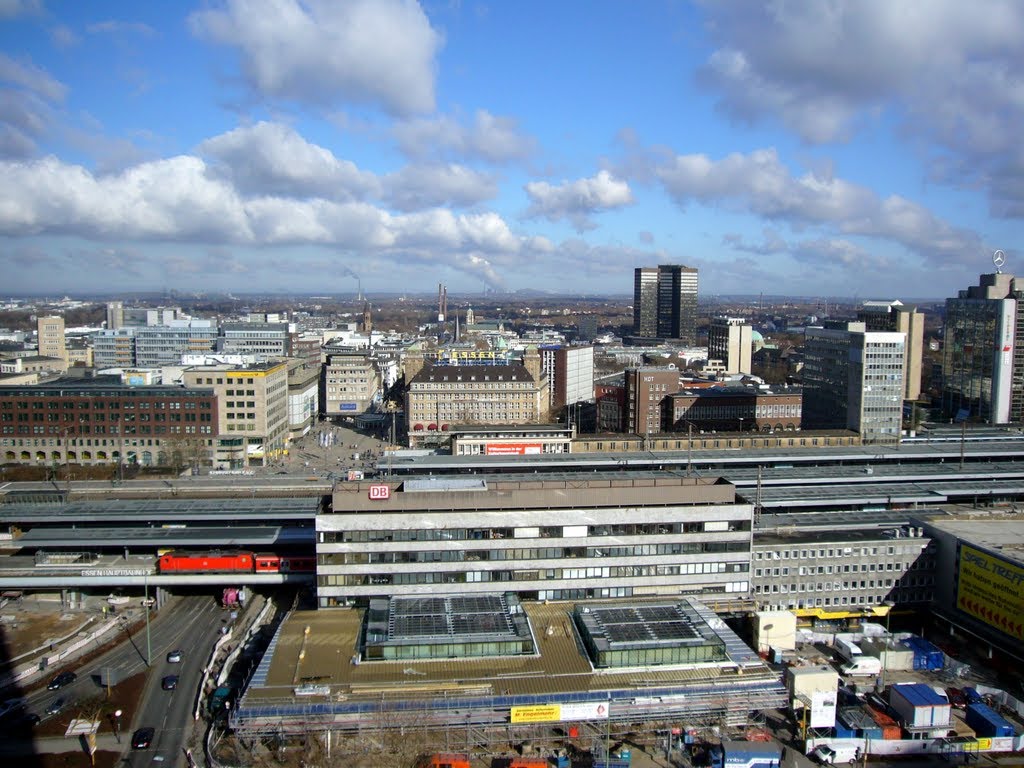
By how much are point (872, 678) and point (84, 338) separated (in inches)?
5202

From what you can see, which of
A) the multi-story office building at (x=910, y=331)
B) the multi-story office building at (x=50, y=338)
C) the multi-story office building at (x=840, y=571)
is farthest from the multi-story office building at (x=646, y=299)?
the multi-story office building at (x=840, y=571)

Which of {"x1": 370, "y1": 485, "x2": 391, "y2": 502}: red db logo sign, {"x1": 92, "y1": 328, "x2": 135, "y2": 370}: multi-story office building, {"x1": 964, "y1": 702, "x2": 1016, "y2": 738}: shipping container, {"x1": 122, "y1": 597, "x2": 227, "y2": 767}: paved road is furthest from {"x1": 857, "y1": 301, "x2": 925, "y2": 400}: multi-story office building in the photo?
{"x1": 92, "y1": 328, "x2": 135, "y2": 370}: multi-story office building

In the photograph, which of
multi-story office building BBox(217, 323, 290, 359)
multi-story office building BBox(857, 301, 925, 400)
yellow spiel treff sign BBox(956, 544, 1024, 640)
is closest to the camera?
yellow spiel treff sign BBox(956, 544, 1024, 640)

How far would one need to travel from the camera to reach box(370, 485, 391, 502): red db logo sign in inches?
A: 1216

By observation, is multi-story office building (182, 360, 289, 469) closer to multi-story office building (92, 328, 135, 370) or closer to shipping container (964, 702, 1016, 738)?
multi-story office building (92, 328, 135, 370)

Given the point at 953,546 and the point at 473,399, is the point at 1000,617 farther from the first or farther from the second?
the point at 473,399

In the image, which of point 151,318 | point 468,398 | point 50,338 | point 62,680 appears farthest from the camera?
point 151,318

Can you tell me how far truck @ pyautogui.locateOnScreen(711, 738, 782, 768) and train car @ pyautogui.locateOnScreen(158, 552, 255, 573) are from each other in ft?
69.4

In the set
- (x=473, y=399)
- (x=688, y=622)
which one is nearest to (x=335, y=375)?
(x=473, y=399)

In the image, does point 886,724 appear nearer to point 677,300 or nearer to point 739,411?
point 739,411

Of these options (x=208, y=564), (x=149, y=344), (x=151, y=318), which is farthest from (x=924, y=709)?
(x=151, y=318)

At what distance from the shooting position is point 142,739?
994 inches

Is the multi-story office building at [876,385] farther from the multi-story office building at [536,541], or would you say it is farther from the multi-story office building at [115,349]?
the multi-story office building at [115,349]

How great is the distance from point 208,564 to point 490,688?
16822 mm
